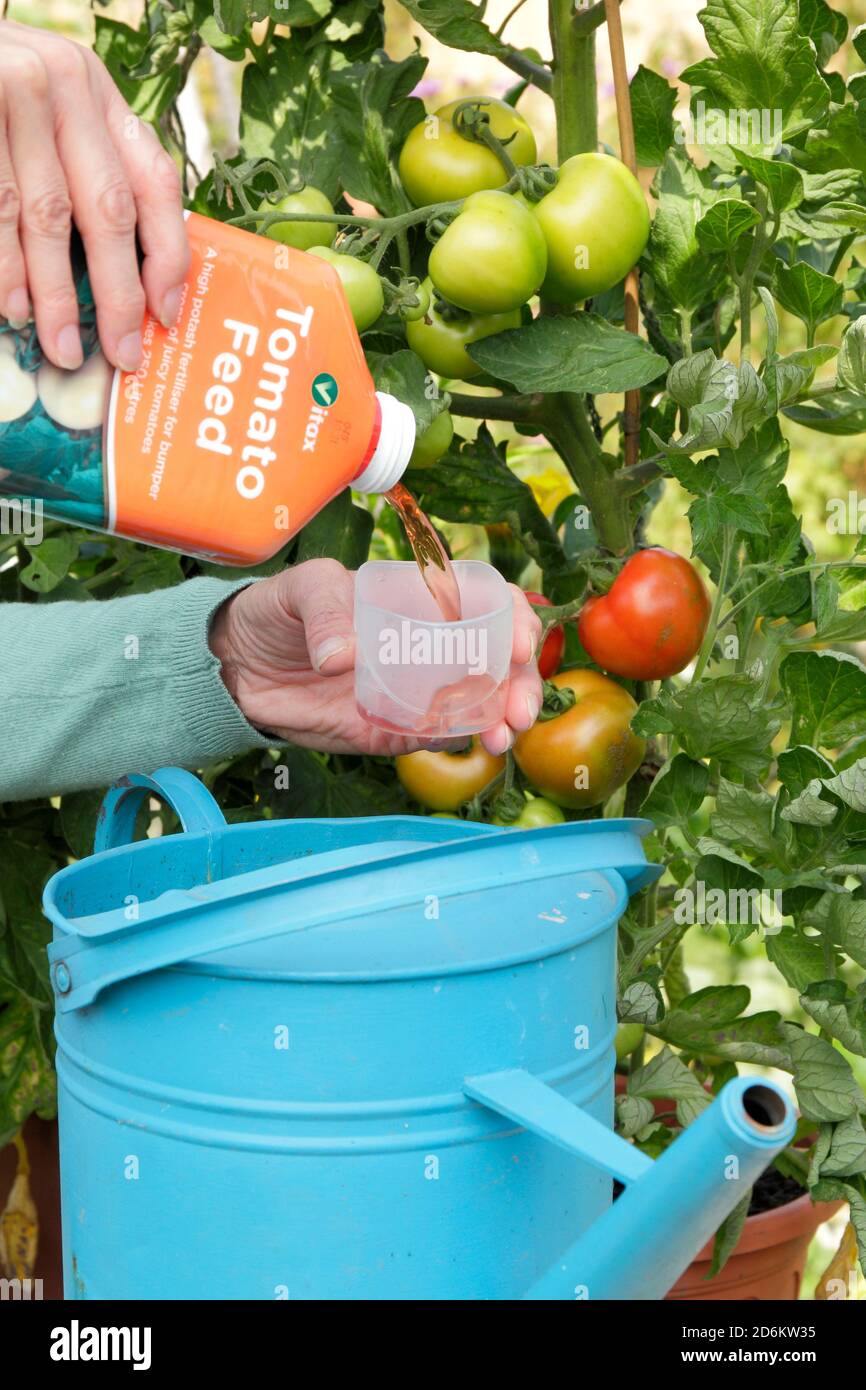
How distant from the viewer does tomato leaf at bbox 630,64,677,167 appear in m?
0.92

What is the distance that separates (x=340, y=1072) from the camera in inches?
23.5

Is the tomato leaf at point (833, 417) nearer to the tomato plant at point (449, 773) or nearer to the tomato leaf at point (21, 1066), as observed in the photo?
the tomato plant at point (449, 773)

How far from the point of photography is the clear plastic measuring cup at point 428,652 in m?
0.75

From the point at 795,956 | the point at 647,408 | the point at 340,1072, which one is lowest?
the point at 795,956

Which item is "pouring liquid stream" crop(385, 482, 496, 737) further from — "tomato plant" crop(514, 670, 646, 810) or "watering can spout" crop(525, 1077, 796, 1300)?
"watering can spout" crop(525, 1077, 796, 1300)

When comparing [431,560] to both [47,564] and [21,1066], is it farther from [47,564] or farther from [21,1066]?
[21,1066]

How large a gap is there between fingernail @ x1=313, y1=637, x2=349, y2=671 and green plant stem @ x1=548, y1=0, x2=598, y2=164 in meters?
0.36

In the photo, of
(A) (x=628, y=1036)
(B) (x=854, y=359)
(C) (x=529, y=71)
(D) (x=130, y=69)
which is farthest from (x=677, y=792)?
(D) (x=130, y=69)

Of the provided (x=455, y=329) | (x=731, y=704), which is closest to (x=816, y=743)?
(x=731, y=704)

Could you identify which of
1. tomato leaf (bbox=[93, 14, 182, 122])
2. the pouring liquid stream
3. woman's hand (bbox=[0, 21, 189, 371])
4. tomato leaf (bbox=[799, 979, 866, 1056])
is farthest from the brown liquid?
tomato leaf (bbox=[93, 14, 182, 122])

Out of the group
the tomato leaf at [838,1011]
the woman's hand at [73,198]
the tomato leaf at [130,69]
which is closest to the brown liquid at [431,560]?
the woman's hand at [73,198]

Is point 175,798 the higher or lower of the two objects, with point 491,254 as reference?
lower

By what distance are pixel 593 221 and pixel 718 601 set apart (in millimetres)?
242

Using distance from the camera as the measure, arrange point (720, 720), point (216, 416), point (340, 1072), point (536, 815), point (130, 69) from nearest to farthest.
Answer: point (340, 1072) < point (216, 416) < point (720, 720) < point (536, 815) < point (130, 69)
